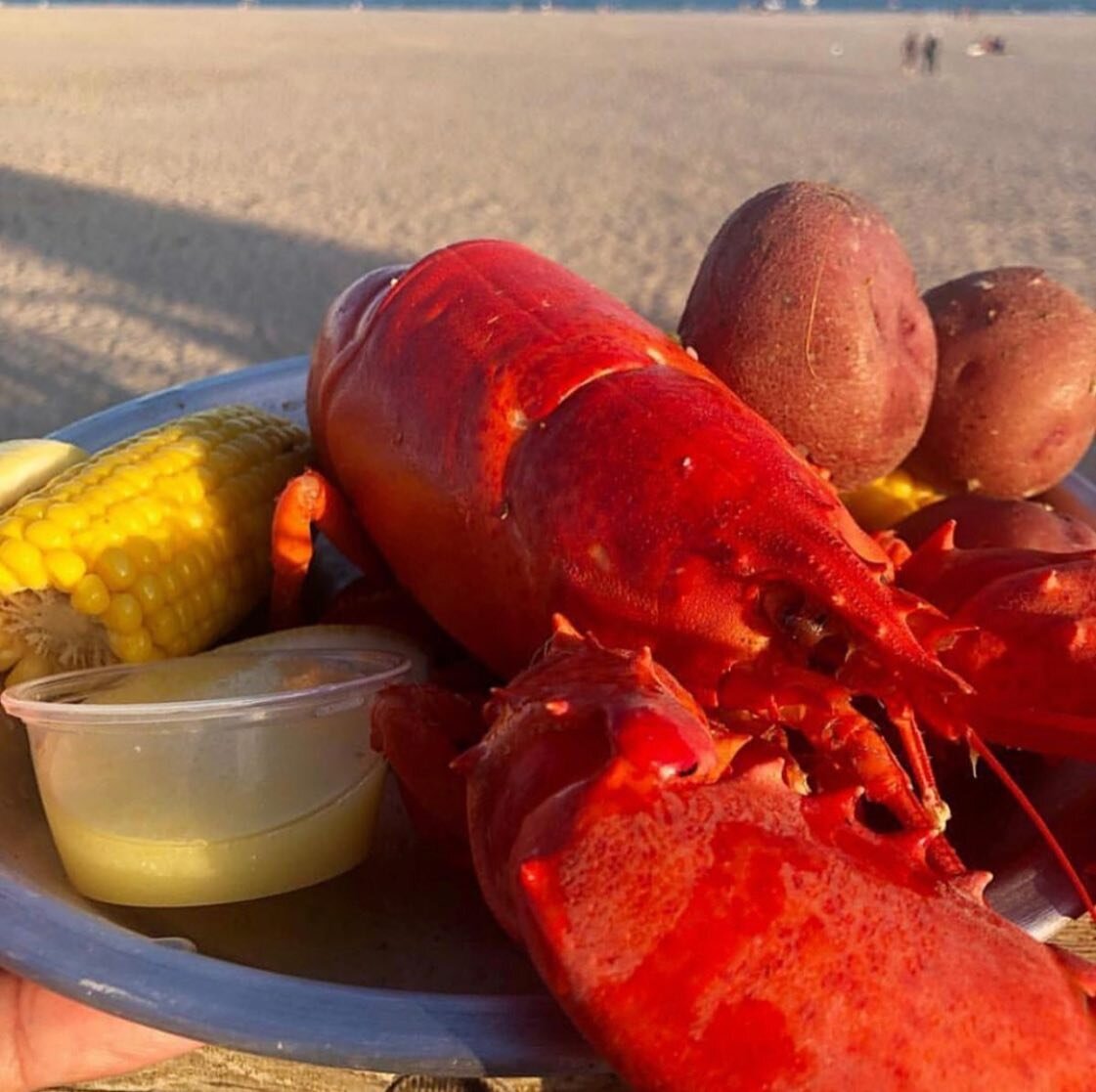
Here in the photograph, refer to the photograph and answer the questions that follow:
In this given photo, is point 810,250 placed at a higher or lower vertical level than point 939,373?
higher

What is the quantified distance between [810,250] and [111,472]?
992 mm

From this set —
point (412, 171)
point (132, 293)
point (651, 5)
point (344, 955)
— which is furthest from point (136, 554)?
point (651, 5)

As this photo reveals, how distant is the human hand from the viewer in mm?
1333

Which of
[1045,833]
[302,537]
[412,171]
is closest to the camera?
[1045,833]

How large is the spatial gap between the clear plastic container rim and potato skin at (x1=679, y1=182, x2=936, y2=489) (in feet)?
2.10

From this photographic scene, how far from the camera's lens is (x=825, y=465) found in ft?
5.10

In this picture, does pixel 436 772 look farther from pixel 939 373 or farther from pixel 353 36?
pixel 353 36

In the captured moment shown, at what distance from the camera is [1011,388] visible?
64.7 inches

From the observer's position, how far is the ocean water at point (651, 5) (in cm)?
3419

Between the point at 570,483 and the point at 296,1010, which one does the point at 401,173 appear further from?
the point at 296,1010

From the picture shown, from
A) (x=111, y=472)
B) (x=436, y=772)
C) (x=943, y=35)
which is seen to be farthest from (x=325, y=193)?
(x=943, y=35)

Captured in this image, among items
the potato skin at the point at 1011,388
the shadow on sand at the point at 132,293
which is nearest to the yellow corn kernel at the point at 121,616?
the potato skin at the point at 1011,388

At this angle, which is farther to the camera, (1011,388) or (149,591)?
(1011,388)

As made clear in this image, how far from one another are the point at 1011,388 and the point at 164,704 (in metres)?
1.26
